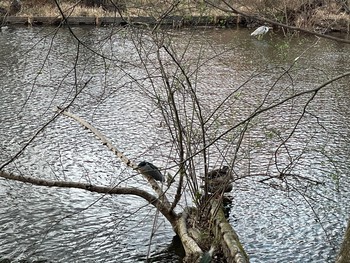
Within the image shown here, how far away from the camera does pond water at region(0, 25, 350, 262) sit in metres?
5.73

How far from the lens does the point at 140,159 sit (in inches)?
317

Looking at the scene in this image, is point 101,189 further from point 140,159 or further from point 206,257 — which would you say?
point 140,159

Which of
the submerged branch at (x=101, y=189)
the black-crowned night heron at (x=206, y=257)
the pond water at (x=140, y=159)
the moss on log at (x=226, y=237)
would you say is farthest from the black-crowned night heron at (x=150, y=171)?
the black-crowned night heron at (x=206, y=257)

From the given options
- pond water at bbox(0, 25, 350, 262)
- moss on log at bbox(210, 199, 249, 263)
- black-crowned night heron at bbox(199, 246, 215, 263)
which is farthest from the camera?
pond water at bbox(0, 25, 350, 262)

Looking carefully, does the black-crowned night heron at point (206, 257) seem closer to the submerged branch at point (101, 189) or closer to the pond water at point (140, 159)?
the pond water at point (140, 159)

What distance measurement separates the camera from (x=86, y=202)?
6.71 metres

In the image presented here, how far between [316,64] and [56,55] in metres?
6.81

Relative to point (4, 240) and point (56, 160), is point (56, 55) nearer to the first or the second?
point (56, 160)

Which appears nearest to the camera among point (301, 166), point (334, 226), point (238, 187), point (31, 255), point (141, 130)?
point (31, 255)

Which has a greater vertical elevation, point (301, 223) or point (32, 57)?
point (32, 57)

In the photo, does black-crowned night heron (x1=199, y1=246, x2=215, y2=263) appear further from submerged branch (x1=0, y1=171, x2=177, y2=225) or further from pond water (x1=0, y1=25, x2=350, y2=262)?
submerged branch (x1=0, y1=171, x2=177, y2=225)

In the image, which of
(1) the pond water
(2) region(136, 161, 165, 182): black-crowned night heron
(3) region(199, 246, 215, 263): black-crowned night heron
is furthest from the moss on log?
(2) region(136, 161, 165, 182): black-crowned night heron

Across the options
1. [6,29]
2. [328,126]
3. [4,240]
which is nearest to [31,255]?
[4,240]

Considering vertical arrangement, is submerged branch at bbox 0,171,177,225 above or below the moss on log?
above
